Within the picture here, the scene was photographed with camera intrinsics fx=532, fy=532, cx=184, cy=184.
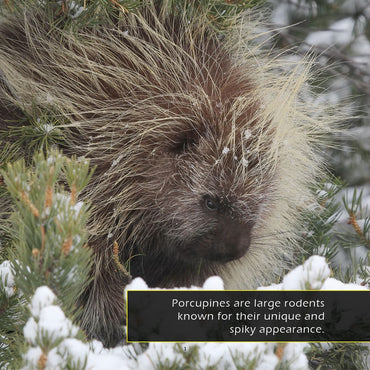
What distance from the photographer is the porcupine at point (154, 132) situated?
5.39ft

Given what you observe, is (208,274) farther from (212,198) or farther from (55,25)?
(55,25)

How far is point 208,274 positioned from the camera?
1910 mm

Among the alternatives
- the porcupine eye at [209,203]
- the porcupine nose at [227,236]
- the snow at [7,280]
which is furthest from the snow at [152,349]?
the porcupine eye at [209,203]

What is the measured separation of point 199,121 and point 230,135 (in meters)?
0.12

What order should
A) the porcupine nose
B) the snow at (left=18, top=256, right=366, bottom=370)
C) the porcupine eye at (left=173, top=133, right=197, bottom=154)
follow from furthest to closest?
the porcupine eye at (left=173, top=133, right=197, bottom=154) → the porcupine nose → the snow at (left=18, top=256, right=366, bottom=370)

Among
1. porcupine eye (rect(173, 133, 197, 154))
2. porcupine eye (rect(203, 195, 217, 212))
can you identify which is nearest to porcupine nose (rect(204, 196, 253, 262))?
porcupine eye (rect(203, 195, 217, 212))

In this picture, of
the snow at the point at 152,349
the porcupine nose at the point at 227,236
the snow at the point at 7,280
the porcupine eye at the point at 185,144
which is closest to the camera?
the snow at the point at 152,349

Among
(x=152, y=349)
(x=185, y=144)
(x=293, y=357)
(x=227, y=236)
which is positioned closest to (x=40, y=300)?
(x=152, y=349)

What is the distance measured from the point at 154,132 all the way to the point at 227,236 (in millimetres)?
401

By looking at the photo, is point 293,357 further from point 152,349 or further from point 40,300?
point 40,300

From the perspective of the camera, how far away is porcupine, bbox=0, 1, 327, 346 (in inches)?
64.7

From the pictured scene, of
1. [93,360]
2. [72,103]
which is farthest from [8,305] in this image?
[72,103]

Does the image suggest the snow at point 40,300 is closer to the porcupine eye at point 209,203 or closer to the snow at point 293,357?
the snow at point 293,357

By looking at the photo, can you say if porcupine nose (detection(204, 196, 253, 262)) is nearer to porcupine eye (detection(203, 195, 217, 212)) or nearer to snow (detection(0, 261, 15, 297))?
porcupine eye (detection(203, 195, 217, 212))
